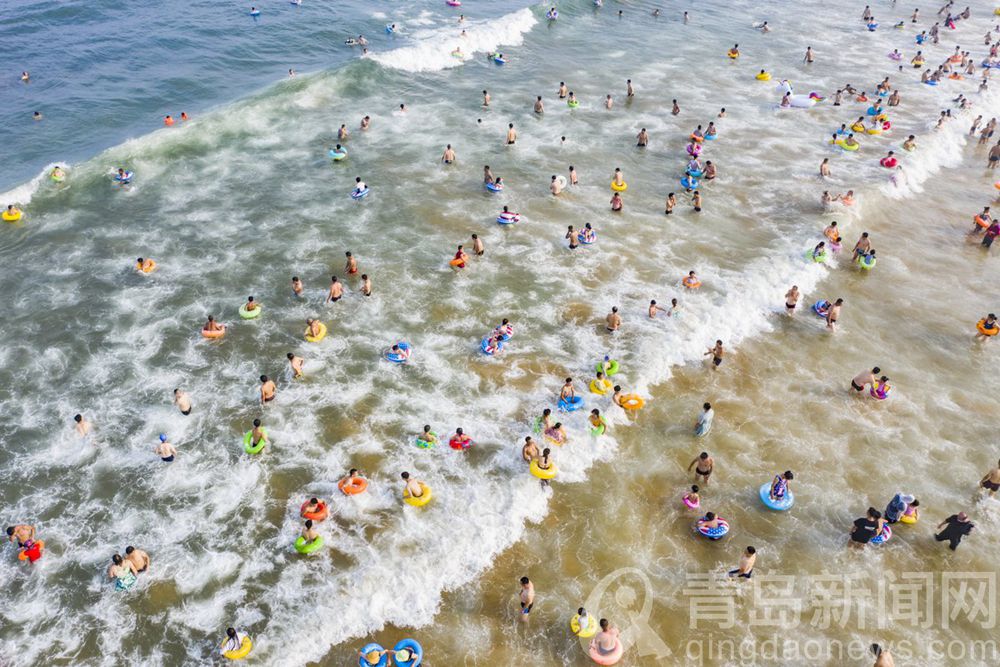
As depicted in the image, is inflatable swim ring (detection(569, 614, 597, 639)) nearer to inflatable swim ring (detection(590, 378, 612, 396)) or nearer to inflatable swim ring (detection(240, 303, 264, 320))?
inflatable swim ring (detection(590, 378, 612, 396))

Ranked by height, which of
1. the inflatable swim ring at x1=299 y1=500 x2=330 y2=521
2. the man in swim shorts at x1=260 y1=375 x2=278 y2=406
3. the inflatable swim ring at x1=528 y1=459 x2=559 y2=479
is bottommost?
the inflatable swim ring at x1=299 y1=500 x2=330 y2=521

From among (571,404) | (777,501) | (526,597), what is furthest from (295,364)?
(777,501)

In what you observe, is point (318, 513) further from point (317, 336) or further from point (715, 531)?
point (715, 531)

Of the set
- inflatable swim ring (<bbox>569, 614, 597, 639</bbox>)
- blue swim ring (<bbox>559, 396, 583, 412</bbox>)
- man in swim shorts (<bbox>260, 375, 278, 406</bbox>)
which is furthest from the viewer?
man in swim shorts (<bbox>260, 375, 278, 406</bbox>)

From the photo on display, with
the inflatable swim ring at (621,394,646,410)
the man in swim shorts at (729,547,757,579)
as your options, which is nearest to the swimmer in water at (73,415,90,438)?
the inflatable swim ring at (621,394,646,410)

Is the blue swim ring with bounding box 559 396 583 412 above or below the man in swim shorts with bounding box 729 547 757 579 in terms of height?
above

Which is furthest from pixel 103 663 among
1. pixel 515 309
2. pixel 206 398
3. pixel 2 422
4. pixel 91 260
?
pixel 91 260
